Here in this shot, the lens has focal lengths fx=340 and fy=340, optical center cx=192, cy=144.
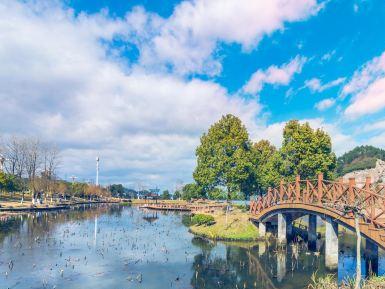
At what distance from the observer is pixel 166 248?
3588cm

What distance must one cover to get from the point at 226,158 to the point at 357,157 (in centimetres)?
7216

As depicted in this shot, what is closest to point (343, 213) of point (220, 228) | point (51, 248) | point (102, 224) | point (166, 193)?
point (220, 228)

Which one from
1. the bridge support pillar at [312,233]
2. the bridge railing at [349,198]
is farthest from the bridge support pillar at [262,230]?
the bridge support pillar at [312,233]

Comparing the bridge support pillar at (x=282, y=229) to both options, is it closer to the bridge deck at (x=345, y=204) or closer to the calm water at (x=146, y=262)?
the bridge deck at (x=345, y=204)

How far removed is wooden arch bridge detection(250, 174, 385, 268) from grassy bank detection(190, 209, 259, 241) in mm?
1718

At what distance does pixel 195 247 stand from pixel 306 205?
13065mm

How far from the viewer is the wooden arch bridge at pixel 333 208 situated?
21.8 metres

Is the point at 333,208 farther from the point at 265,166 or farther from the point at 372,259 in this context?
the point at 265,166

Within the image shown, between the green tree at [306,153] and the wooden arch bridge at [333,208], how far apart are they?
6845 mm

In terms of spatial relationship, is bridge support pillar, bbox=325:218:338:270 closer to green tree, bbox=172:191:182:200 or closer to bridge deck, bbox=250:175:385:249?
bridge deck, bbox=250:175:385:249

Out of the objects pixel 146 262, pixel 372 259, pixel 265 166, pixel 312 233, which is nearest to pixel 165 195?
pixel 265 166

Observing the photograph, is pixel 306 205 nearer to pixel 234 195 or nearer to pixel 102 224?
pixel 234 195

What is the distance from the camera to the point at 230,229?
4212 centimetres

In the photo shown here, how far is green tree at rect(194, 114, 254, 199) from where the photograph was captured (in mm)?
52719
